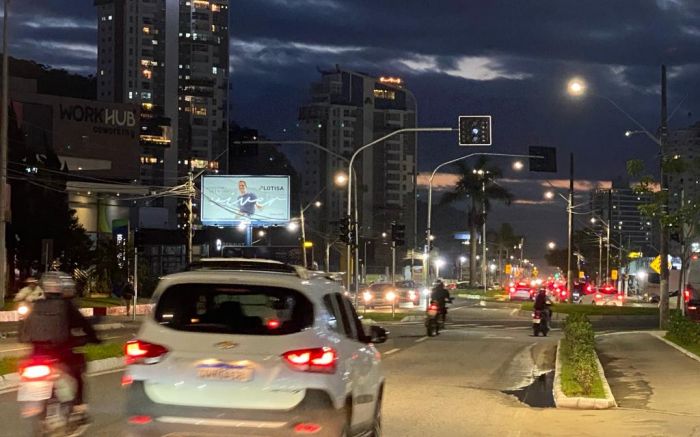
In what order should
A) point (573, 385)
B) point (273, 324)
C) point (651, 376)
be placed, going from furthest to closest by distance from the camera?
point (651, 376)
point (573, 385)
point (273, 324)

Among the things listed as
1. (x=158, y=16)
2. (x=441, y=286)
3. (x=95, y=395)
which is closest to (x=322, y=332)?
(x=95, y=395)

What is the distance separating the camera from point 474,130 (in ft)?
113

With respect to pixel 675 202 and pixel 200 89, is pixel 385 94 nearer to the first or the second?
pixel 200 89

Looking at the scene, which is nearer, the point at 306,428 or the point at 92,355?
the point at 306,428

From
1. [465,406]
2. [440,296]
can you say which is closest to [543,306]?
[440,296]

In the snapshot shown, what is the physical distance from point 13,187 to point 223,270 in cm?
5377

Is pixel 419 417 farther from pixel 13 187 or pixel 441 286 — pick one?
pixel 13 187

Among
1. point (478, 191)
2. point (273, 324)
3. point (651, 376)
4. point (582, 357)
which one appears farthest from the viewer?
point (478, 191)

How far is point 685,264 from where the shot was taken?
121 ft

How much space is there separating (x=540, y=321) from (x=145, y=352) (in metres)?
28.1

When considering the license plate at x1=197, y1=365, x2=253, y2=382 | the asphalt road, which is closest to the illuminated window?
the asphalt road

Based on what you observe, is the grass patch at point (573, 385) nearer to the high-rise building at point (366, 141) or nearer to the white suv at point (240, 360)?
the white suv at point (240, 360)

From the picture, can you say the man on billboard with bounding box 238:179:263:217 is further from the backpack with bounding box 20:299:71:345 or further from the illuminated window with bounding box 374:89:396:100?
the illuminated window with bounding box 374:89:396:100

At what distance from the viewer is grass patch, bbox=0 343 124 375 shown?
60.3ft
